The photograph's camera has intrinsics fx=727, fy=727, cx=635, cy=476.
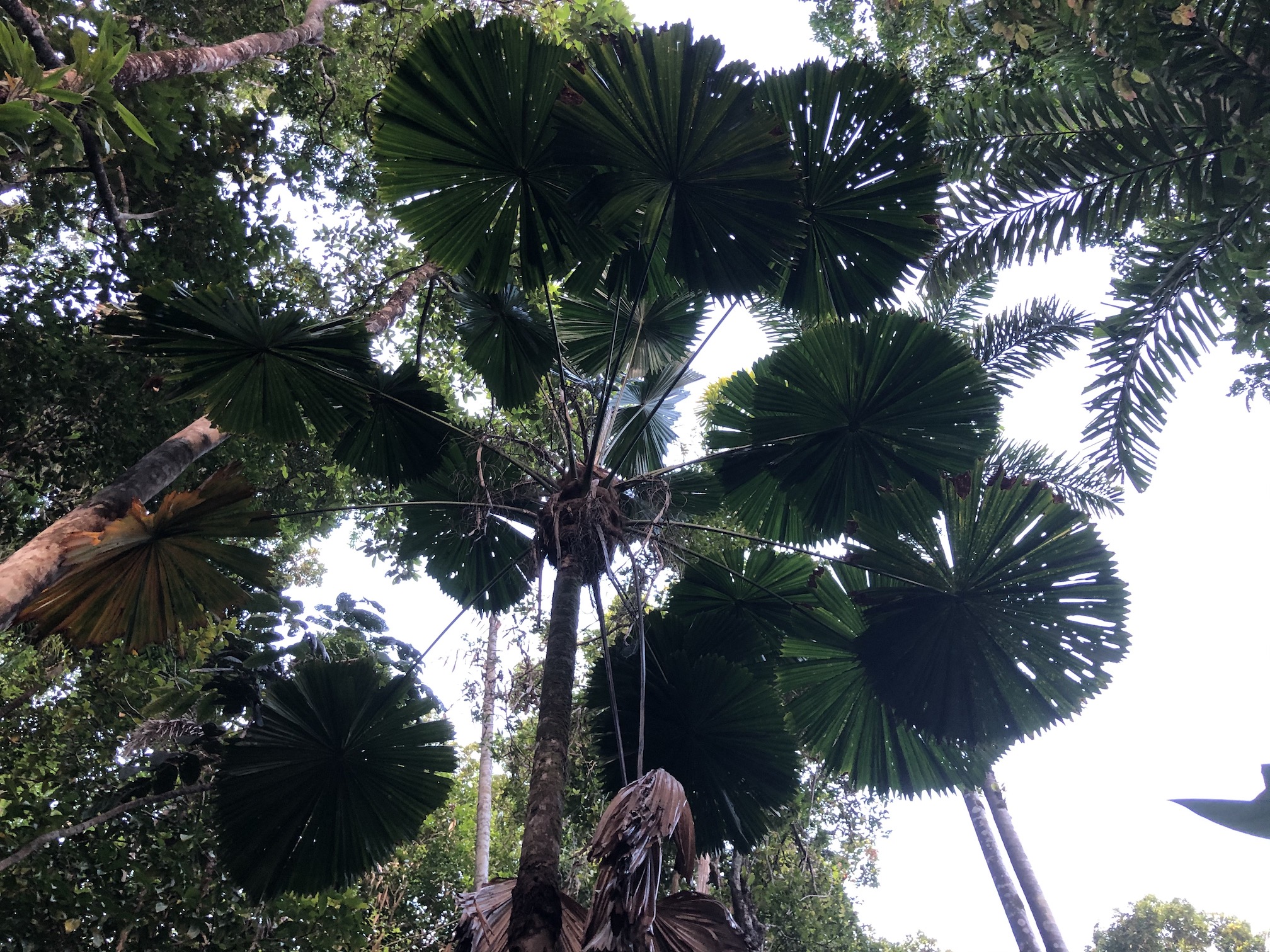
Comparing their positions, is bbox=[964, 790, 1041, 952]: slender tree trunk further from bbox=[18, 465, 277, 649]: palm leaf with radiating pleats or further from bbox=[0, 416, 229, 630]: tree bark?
bbox=[0, 416, 229, 630]: tree bark

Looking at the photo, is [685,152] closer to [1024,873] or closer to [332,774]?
[332,774]

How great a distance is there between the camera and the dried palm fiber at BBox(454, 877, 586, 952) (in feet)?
8.61

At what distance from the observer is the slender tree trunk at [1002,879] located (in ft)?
21.3

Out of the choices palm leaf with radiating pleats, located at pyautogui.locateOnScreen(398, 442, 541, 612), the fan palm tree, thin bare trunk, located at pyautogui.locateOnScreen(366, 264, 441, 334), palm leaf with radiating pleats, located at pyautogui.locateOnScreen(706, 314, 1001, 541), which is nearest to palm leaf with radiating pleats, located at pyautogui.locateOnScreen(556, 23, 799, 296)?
the fan palm tree

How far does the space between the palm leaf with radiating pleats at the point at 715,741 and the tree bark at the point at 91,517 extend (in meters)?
2.76

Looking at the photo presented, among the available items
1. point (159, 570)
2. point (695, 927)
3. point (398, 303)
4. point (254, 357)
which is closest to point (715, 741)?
point (695, 927)

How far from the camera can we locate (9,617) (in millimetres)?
3043

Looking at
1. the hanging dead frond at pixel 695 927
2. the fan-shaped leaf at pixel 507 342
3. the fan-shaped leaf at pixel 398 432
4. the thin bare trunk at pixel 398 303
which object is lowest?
the hanging dead frond at pixel 695 927

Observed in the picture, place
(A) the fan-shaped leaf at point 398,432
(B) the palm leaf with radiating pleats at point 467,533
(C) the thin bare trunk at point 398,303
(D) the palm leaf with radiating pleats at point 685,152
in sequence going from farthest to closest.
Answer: (C) the thin bare trunk at point 398,303 → (B) the palm leaf with radiating pleats at point 467,533 → (A) the fan-shaped leaf at point 398,432 → (D) the palm leaf with radiating pleats at point 685,152

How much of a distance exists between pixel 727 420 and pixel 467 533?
1750 millimetres

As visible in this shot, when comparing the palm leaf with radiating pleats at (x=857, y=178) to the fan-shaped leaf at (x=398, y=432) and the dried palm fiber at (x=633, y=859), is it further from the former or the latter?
the dried palm fiber at (x=633, y=859)

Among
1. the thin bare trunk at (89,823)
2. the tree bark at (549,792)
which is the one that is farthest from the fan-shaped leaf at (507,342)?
the thin bare trunk at (89,823)

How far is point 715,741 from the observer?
408 cm

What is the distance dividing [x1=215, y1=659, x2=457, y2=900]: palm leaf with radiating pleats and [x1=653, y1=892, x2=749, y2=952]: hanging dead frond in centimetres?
147
